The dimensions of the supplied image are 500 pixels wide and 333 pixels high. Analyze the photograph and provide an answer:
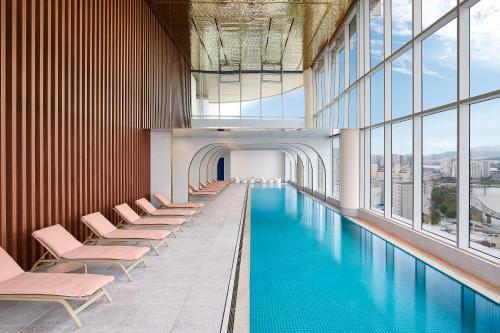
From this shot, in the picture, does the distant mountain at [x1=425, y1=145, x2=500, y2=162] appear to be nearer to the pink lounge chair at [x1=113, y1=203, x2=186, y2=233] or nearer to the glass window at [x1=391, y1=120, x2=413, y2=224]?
the glass window at [x1=391, y1=120, x2=413, y2=224]

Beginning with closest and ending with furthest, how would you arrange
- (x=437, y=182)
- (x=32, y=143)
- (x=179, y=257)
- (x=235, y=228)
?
1. (x=32, y=143)
2. (x=179, y=257)
3. (x=437, y=182)
4. (x=235, y=228)

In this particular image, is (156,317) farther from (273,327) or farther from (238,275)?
(238,275)

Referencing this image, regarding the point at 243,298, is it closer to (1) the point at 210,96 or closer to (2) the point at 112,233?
(2) the point at 112,233

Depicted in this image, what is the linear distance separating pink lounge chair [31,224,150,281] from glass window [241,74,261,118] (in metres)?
12.8

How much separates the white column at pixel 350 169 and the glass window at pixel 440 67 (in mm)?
3646

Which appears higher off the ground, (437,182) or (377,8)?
(377,8)

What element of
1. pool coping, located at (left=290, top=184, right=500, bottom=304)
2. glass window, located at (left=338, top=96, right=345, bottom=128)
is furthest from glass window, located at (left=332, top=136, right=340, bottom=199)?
pool coping, located at (left=290, top=184, right=500, bottom=304)

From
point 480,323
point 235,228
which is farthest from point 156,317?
point 235,228

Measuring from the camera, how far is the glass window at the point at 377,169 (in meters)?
8.99

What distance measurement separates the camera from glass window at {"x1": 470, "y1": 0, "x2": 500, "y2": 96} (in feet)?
16.5

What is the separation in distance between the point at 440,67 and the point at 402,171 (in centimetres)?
229

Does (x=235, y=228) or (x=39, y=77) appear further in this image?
(x=235, y=228)

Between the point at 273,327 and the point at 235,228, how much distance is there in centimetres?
485

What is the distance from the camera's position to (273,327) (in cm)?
352
